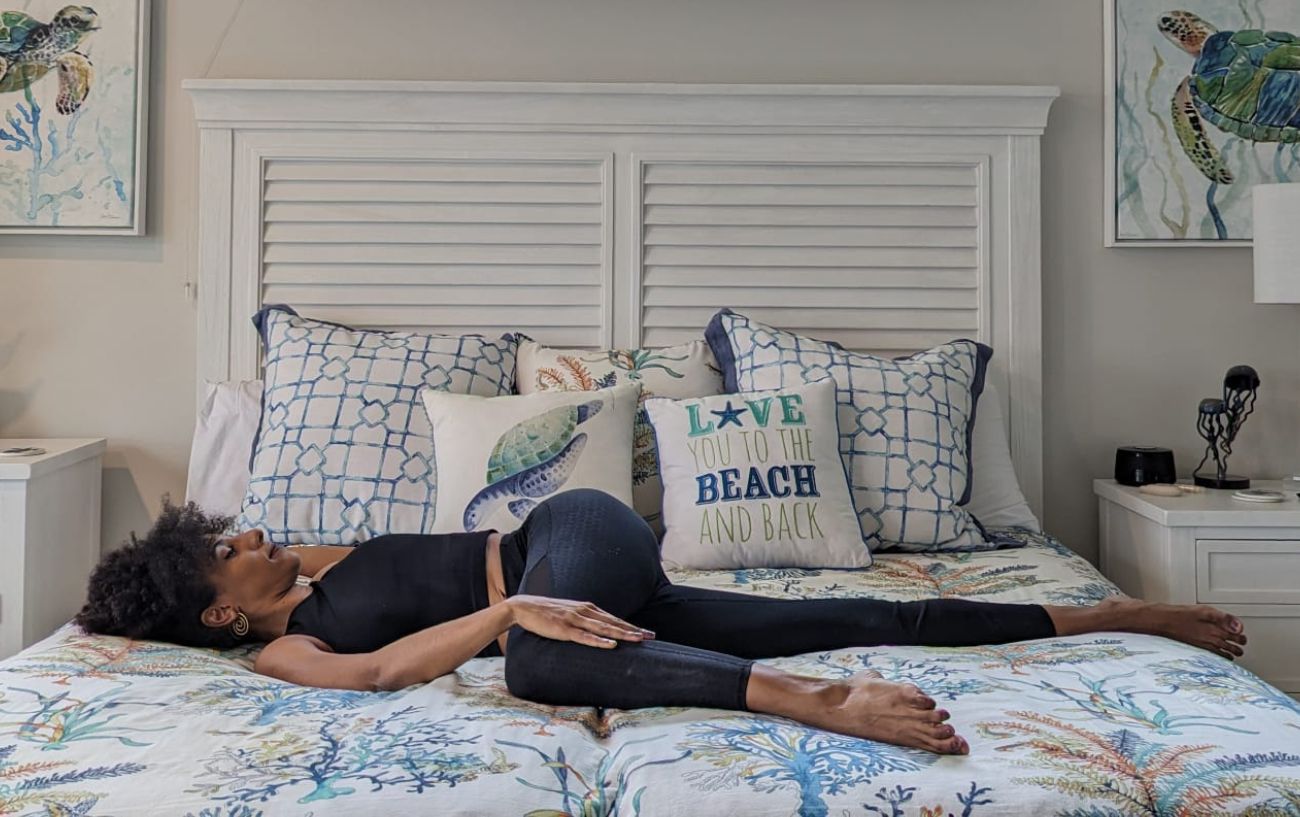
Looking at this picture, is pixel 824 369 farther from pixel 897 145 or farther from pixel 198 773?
pixel 198 773

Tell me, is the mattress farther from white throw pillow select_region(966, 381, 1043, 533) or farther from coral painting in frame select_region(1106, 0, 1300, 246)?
coral painting in frame select_region(1106, 0, 1300, 246)

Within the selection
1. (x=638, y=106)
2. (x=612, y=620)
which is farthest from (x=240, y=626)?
(x=638, y=106)

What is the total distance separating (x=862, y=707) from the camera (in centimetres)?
124

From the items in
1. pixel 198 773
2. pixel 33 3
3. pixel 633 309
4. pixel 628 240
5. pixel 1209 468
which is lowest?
pixel 198 773

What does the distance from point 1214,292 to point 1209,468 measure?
0.46 metres

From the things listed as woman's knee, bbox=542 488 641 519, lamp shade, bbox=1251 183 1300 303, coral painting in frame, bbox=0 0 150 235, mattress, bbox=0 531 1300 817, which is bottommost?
mattress, bbox=0 531 1300 817

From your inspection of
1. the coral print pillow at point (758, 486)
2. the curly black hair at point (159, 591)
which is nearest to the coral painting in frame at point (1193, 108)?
the coral print pillow at point (758, 486)

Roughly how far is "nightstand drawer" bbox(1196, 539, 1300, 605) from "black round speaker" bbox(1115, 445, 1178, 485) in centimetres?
35

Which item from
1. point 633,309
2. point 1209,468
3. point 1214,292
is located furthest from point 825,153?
point 1209,468

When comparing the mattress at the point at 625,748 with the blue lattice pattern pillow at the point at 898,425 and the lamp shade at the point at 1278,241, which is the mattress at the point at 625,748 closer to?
the blue lattice pattern pillow at the point at 898,425

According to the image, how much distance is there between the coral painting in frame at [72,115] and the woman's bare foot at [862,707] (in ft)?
7.11

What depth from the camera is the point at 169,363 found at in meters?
2.69

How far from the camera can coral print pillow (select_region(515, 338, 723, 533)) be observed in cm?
227

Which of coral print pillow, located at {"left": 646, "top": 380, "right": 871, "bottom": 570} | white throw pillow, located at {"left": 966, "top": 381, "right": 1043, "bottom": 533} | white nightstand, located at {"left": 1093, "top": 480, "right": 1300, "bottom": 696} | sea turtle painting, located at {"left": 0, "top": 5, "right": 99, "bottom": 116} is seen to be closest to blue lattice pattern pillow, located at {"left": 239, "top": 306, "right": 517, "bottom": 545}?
coral print pillow, located at {"left": 646, "top": 380, "right": 871, "bottom": 570}
